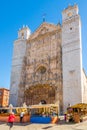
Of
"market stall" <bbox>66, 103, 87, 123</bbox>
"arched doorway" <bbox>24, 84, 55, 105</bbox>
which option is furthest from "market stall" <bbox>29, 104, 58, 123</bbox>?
"arched doorway" <bbox>24, 84, 55, 105</bbox>

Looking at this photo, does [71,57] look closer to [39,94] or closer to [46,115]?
[39,94]

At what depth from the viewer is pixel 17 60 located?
28.1 m

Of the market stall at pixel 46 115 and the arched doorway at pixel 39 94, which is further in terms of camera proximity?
the arched doorway at pixel 39 94

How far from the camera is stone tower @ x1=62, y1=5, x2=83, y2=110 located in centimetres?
2102

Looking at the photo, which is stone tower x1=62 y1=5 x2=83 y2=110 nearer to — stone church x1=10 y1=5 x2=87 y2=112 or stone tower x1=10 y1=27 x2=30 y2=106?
stone church x1=10 y1=5 x2=87 y2=112

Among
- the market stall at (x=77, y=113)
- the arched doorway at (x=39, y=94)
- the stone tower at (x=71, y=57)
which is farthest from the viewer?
the arched doorway at (x=39, y=94)

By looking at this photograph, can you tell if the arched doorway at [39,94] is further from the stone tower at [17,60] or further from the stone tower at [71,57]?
the stone tower at [71,57]

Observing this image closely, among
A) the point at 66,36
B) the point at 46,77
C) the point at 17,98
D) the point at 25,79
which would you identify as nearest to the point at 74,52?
the point at 66,36

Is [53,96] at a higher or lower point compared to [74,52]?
lower

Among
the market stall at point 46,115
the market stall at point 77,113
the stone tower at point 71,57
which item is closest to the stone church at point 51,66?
the stone tower at point 71,57

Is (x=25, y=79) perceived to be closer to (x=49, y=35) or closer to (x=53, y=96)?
(x=53, y=96)

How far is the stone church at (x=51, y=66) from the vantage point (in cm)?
2173

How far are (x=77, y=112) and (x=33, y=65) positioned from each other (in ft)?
41.7

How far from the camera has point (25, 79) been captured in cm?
2641
